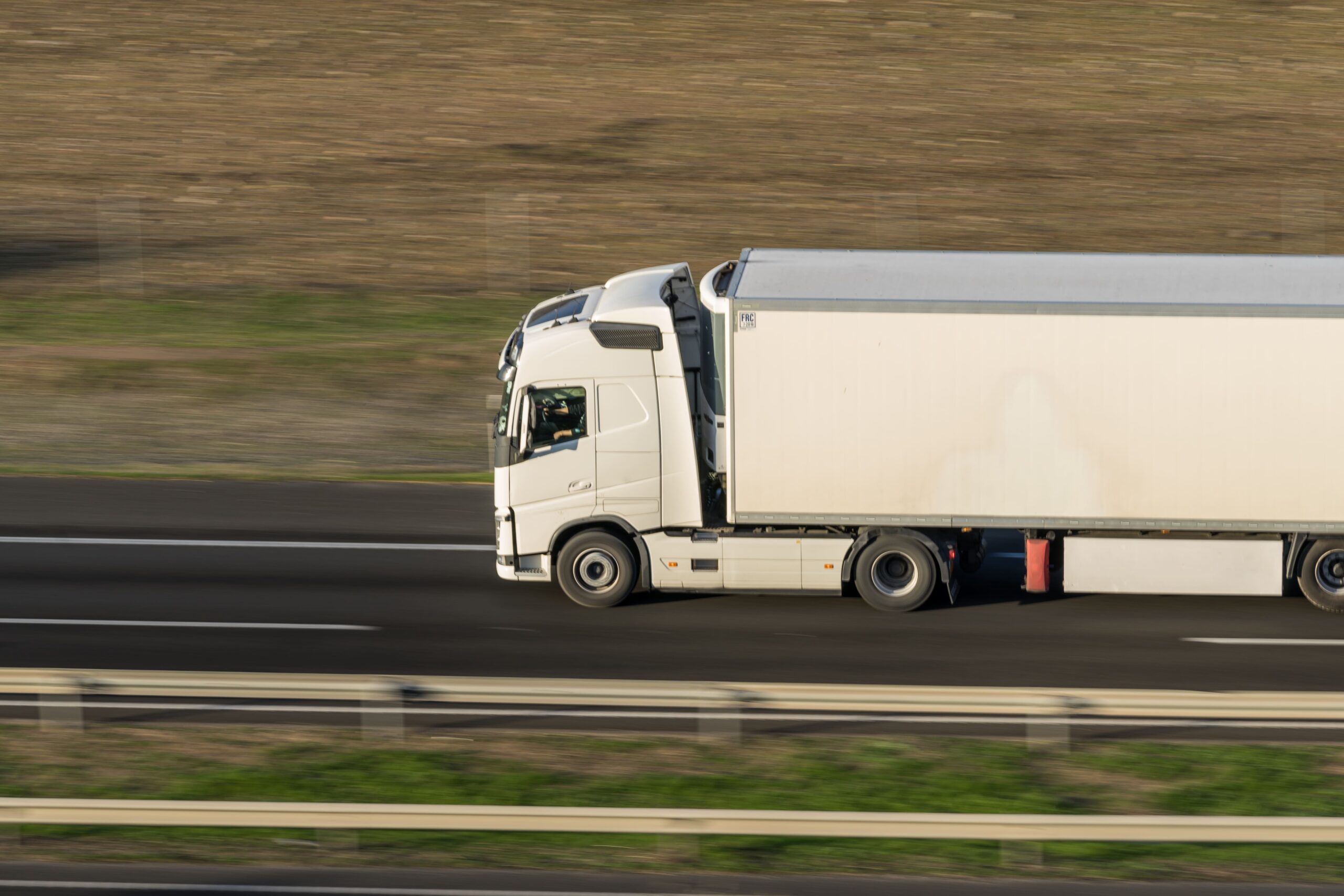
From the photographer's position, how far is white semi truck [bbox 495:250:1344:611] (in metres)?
14.6

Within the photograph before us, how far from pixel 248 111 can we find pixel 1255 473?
1211 inches

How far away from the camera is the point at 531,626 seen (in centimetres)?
1542

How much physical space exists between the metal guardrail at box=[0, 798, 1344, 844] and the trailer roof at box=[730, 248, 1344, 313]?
6.11 metres

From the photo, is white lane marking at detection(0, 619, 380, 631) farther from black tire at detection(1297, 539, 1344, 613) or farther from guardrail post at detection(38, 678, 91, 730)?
black tire at detection(1297, 539, 1344, 613)

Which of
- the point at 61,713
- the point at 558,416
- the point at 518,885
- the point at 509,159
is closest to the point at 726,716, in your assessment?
the point at 518,885

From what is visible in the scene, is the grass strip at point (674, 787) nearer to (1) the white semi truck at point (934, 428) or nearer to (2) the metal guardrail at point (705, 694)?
(2) the metal guardrail at point (705, 694)

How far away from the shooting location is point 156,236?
1344 inches

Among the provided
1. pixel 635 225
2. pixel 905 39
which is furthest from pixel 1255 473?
pixel 905 39

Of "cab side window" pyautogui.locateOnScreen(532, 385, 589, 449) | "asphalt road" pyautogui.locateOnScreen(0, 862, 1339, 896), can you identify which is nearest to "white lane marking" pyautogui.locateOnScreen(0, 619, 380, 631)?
"cab side window" pyautogui.locateOnScreen(532, 385, 589, 449)

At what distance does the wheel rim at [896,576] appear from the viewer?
15.5m

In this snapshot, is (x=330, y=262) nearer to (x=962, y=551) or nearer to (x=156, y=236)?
(x=156, y=236)

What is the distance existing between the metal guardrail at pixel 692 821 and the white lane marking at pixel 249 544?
27.9ft

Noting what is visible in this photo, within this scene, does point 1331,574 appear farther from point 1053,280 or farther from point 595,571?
point 595,571

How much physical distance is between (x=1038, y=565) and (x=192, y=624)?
796 cm
